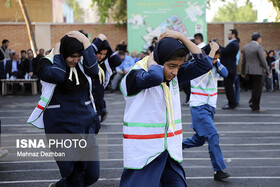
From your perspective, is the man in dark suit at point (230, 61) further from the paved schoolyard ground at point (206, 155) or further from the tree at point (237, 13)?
the tree at point (237, 13)

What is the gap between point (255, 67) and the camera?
15.5 metres

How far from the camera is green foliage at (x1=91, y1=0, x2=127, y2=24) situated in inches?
1126

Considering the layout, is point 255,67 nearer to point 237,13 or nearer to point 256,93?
point 256,93

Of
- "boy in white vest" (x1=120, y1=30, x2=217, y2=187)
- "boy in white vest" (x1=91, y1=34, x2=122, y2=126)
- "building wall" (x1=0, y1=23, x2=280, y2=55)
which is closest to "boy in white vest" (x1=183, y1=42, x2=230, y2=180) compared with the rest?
"boy in white vest" (x1=91, y1=34, x2=122, y2=126)

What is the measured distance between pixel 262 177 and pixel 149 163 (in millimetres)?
3725

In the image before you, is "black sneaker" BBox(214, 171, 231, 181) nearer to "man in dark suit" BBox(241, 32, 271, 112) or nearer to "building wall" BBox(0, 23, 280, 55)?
"man in dark suit" BBox(241, 32, 271, 112)

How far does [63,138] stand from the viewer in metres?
5.36

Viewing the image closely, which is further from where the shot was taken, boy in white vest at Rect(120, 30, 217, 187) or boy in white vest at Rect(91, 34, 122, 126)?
boy in white vest at Rect(91, 34, 122, 126)

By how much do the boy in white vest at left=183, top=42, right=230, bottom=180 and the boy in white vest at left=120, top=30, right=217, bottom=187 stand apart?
2783 millimetres

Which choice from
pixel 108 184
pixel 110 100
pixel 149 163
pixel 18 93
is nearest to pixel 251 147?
pixel 108 184

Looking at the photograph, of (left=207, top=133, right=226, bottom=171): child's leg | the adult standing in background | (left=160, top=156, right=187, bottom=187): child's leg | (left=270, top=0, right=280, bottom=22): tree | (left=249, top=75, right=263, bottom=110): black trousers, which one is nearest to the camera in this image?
(left=160, top=156, right=187, bottom=187): child's leg

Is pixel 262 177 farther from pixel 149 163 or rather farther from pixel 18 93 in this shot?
pixel 18 93

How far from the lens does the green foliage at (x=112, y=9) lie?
93.9ft

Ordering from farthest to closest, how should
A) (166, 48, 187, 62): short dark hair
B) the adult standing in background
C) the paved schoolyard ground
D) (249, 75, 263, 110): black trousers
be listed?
the adult standing in background < (249, 75, 263, 110): black trousers < the paved schoolyard ground < (166, 48, 187, 62): short dark hair
